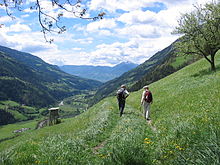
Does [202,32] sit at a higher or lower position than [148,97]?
higher

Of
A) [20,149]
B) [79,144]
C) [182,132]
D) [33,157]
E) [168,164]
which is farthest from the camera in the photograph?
[79,144]

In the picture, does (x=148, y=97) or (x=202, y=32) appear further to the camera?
(x=202, y=32)

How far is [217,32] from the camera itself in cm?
3241

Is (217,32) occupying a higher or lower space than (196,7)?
lower

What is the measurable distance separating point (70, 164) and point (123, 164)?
6.31ft

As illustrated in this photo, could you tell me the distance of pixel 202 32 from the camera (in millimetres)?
34094

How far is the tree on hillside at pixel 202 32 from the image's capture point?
107ft

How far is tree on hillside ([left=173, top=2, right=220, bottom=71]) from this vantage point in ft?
107

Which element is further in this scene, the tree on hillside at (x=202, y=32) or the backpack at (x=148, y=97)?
the tree on hillside at (x=202, y=32)

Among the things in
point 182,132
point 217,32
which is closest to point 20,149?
point 182,132

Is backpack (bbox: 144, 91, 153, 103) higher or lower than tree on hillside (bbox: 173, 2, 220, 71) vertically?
lower

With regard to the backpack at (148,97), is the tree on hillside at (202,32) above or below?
above

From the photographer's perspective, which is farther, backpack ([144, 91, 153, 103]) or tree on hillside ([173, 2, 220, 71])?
tree on hillside ([173, 2, 220, 71])

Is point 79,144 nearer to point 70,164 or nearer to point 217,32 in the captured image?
point 70,164
